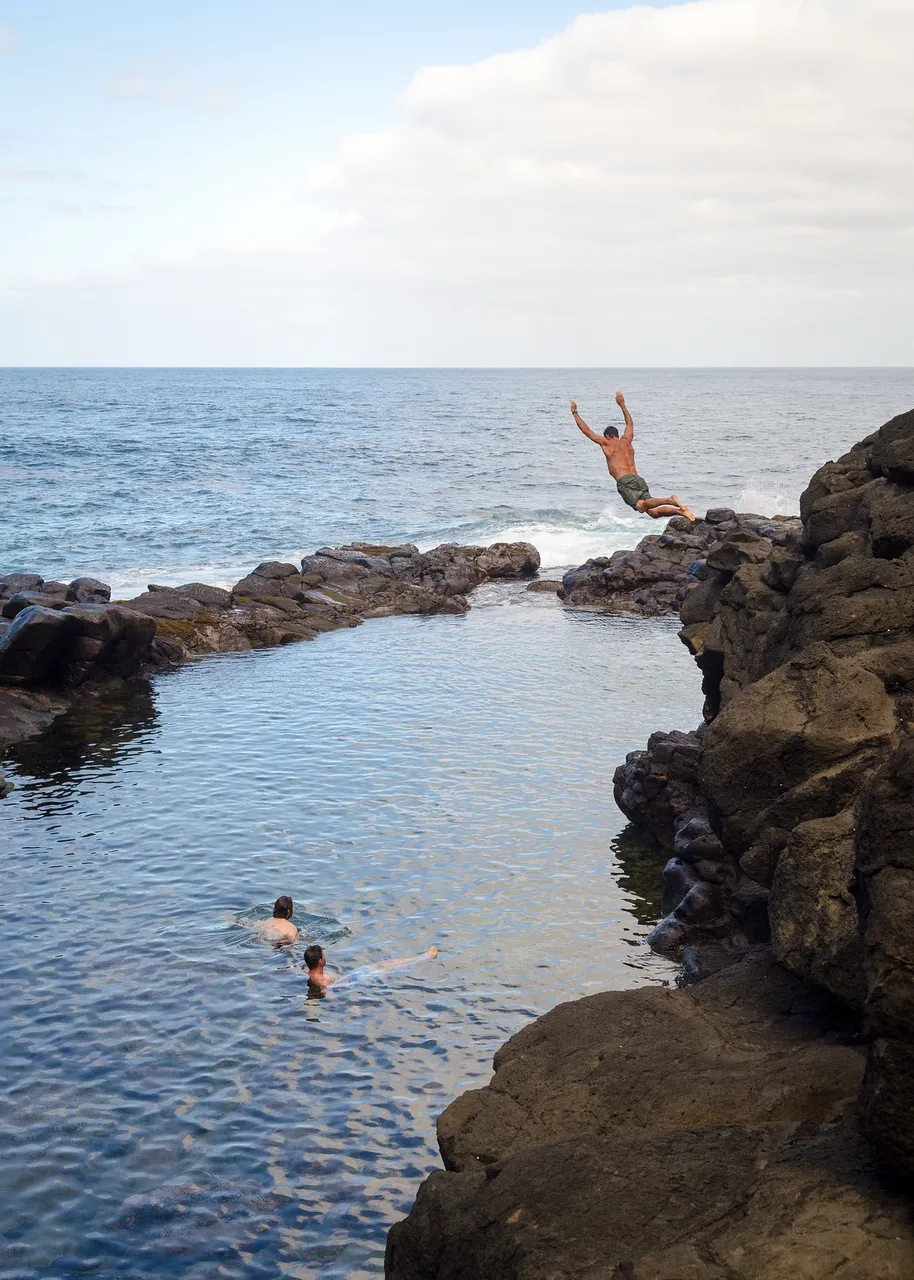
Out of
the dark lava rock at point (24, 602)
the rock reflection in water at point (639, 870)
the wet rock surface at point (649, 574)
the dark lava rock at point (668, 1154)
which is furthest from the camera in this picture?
the wet rock surface at point (649, 574)

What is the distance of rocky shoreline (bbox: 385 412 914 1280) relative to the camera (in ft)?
22.1

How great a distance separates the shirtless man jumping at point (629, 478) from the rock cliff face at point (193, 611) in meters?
13.8

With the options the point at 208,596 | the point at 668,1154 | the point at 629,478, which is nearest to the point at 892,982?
the point at 668,1154

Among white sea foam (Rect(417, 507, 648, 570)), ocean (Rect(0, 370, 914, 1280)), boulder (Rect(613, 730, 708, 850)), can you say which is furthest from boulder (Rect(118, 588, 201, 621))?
white sea foam (Rect(417, 507, 648, 570))

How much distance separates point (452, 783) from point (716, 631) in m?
7.39

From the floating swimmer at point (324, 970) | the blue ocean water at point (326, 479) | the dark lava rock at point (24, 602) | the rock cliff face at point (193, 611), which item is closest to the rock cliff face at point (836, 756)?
the floating swimmer at point (324, 970)

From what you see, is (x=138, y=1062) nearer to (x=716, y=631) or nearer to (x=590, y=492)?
(x=716, y=631)

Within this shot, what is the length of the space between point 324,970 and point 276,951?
954mm

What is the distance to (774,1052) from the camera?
941cm

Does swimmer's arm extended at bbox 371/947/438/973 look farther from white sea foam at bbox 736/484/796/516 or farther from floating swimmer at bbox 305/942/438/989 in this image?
white sea foam at bbox 736/484/796/516

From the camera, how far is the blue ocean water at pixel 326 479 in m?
63.3

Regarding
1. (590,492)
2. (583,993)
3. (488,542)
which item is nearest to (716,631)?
(583,993)

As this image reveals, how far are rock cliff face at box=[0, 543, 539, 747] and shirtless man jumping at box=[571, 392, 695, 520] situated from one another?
542 inches

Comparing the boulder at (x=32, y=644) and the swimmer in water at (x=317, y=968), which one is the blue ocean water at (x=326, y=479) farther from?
the swimmer in water at (x=317, y=968)
